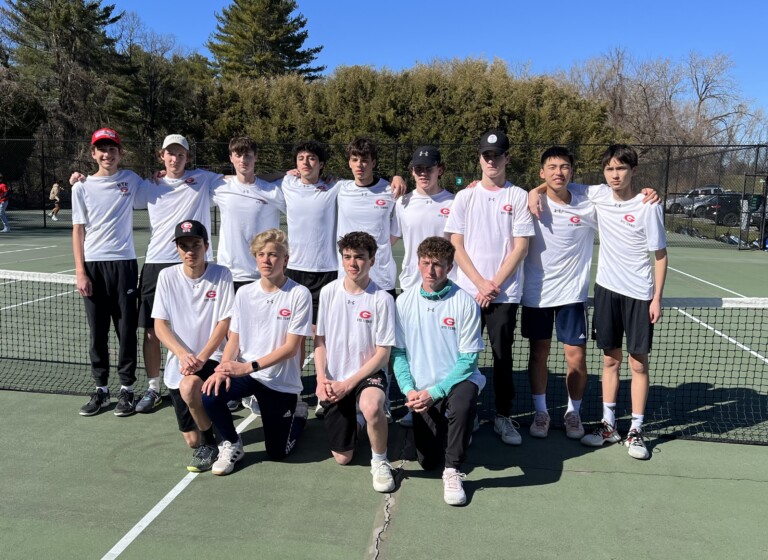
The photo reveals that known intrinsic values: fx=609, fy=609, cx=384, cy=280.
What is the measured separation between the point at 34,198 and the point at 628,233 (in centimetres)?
3424

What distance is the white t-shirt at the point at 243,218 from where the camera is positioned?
4.82m

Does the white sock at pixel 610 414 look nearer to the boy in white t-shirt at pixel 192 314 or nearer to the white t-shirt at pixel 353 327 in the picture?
the white t-shirt at pixel 353 327

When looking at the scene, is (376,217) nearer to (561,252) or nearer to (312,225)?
(312,225)

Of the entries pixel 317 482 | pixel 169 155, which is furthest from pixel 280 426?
pixel 169 155

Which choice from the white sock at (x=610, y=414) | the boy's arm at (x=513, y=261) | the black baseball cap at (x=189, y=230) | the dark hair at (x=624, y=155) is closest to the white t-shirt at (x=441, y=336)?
the boy's arm at (x=513, y=261)

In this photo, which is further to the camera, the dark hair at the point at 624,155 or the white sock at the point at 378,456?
the dark hair at the point at 624,155

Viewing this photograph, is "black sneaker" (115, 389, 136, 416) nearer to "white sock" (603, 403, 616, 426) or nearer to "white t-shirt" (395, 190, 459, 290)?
"white t-shirt" (395, 190, 459, 290)

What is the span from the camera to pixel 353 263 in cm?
380

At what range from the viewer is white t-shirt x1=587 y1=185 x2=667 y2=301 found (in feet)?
13.1

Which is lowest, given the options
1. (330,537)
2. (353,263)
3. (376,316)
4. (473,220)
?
(330,537)

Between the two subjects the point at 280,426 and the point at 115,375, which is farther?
the point at 115,375

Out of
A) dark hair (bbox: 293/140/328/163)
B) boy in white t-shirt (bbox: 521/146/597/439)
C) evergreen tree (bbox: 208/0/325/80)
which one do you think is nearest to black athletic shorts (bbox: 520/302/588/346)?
boy in white t-shirt (bbox: 521/146/597/439)

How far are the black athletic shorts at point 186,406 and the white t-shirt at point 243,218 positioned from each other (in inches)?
40.7

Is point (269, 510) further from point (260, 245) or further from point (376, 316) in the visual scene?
point (260, 245)
